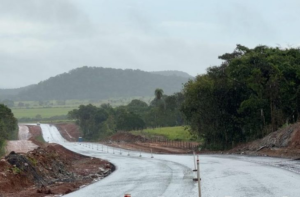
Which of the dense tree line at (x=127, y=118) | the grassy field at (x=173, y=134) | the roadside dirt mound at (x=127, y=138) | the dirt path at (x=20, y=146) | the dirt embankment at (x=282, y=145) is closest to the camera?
the dirt embankment at (x=282, y=145)

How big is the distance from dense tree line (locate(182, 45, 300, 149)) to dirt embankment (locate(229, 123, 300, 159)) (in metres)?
5.39

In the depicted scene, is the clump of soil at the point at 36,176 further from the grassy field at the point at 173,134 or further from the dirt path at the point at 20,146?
the grassy field at the point at 173,134

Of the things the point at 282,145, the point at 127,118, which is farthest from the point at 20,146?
the point at 127,118

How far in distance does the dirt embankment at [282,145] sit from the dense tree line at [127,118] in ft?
A: 214

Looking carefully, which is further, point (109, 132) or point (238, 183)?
point (109, 132)

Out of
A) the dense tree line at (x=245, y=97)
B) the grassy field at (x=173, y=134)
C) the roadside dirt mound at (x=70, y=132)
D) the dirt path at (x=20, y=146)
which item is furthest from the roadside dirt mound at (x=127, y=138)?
the dense tree line at (x=245, y=97)

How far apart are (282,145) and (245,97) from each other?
14.3 metres

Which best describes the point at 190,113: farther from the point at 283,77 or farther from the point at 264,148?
the point at 264,148

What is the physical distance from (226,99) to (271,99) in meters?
6.67

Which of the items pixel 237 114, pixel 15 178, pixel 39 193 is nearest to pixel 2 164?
pixel 15 178

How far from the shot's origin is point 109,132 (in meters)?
114

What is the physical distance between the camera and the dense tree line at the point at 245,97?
4831cm

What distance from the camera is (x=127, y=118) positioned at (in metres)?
113

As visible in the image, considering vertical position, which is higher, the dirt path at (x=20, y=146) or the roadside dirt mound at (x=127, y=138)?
the roadside dirt mound at (x=127, y=138)
